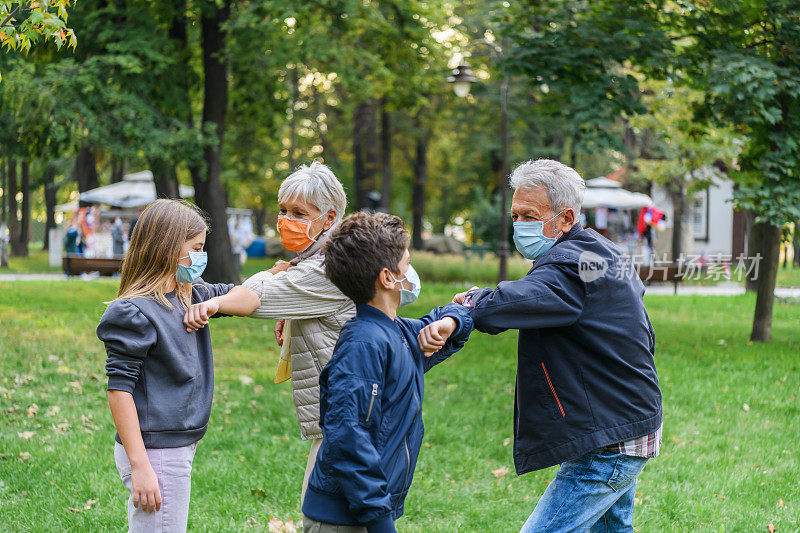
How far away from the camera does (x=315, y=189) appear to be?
10.8 feet

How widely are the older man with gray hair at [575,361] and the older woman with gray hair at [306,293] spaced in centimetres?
56

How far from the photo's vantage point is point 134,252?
3012 millimetres

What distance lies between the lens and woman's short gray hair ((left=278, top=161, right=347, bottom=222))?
3303mm

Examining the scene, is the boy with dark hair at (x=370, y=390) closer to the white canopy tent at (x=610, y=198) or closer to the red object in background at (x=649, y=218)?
the white canopy tent at (x=610, y=198)

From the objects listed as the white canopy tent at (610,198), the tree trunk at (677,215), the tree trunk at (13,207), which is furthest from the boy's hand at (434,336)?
the tree trunk at (13,207)

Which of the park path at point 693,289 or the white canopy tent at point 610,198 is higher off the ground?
the white canopy tent at point 610,198

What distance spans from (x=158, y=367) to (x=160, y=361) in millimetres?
24

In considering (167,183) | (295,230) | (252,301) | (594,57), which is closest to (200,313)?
(252,301)

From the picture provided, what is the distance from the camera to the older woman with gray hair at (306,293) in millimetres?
3025

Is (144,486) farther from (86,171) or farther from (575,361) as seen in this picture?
(86,171)

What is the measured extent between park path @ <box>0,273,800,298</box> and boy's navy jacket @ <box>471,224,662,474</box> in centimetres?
1481

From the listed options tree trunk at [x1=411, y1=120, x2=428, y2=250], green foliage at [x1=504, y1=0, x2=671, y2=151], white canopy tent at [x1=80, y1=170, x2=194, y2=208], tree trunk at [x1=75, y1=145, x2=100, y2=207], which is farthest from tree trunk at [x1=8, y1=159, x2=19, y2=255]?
green foliage at [x1=504, y1=0, x2=671, y2=151]

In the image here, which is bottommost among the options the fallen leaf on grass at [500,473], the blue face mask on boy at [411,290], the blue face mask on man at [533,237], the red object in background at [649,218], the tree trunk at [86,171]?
the fallen leaf on grass at [500,473]

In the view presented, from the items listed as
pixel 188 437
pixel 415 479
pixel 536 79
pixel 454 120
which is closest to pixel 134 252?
pixel 188 437
